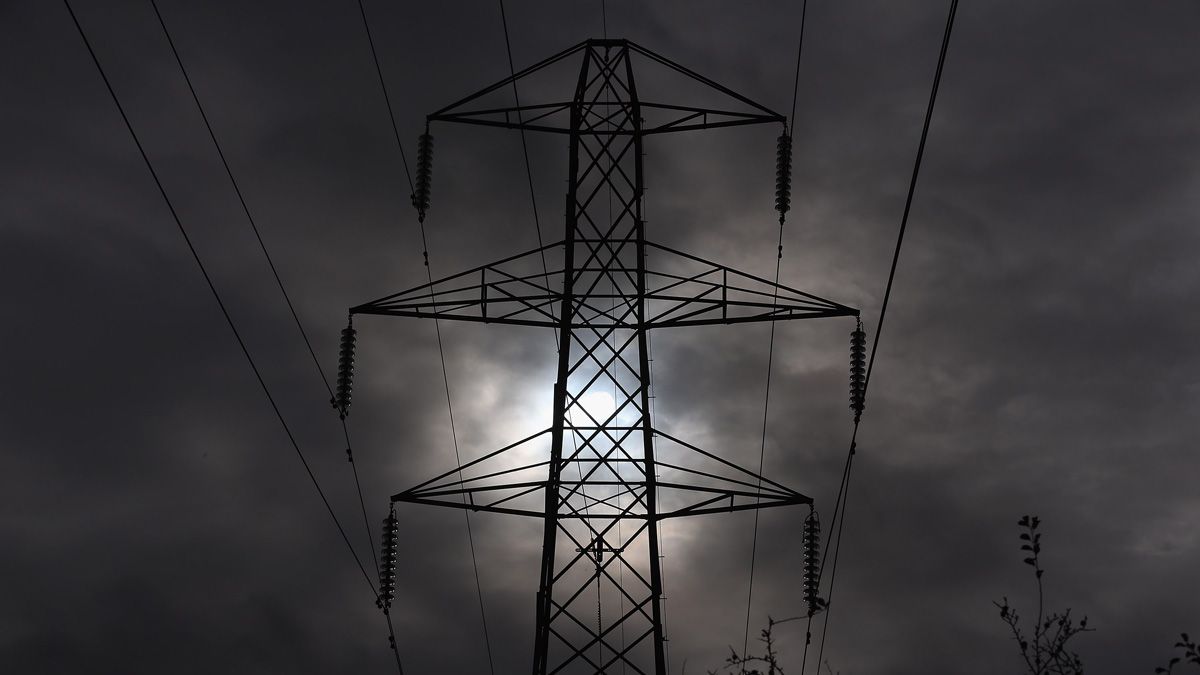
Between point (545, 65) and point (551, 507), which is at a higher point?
point (545, 65)

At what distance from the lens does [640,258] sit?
→ 27156 millimetres

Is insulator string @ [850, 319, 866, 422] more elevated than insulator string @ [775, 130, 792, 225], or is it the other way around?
insulator string @ [775, 130, 792, 225]

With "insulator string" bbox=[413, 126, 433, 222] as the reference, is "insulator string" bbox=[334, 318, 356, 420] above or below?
below

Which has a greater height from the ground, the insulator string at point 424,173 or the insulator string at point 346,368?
the insulator string at point 424,173

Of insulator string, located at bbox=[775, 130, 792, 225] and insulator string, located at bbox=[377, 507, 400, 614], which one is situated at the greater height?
insulator string, located at bbox=[775, 130, 792, 225]

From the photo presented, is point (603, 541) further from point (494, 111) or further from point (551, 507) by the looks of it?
point (494, 111)

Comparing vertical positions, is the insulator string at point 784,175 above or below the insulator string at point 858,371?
above

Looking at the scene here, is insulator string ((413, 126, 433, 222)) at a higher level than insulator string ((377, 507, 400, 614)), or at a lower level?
higher

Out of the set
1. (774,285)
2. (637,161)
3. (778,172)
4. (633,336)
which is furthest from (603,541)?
(778,172)

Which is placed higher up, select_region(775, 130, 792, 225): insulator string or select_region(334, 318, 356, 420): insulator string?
select_region(775, 130, 792, 225): insulator string

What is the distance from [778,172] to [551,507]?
957cm

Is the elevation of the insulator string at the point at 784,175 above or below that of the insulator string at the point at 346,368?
above

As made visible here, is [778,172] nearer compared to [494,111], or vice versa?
[494,111]

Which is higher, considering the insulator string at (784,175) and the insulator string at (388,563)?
the insulator string at (784,175)
